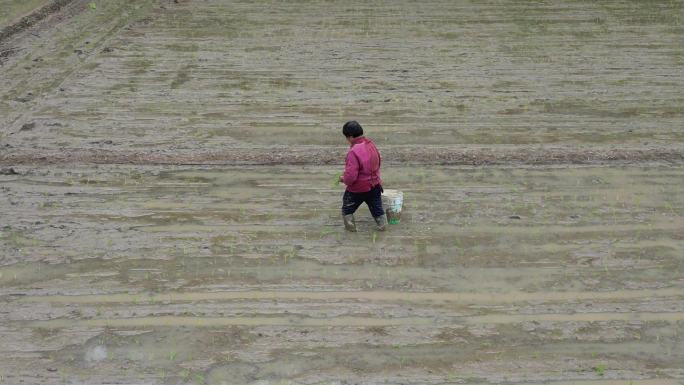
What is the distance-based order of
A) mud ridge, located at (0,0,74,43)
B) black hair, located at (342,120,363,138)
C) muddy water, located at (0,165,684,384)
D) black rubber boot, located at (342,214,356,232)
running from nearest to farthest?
muddy water, located at (0,165,684,384), black hair, located at (342,120,363,138), black rubber boot, located at (342,214,356,232), mud ridge, located at (0,0,74,43)

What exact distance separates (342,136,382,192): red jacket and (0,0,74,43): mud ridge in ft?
26.8

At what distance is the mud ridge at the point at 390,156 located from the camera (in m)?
7.31

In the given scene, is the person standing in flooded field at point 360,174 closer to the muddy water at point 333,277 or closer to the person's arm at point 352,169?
the person's arm at point 352,169

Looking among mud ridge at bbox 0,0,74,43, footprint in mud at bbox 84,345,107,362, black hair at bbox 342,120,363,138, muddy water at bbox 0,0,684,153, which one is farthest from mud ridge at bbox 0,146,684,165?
mud ridge at bbox 0,0,74,43

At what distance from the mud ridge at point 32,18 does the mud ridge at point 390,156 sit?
5.06 meters

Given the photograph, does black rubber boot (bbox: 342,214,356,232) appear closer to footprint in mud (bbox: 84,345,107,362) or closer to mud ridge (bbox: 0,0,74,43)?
footprint in mud (bbox: 84,345,107,362)

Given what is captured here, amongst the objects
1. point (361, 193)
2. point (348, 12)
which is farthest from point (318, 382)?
point (348, 12)

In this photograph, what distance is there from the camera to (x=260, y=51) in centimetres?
1069

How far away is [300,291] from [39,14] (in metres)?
9.69

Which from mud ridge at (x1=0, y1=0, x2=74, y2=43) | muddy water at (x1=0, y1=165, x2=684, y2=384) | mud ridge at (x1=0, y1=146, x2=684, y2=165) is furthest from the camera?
mud ridge at (x1=0, y1=0, x2=74, y2=43)

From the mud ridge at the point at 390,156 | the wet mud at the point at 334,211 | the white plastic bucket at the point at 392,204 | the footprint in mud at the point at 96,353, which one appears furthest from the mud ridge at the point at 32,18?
the footprint in mud at the point at 96,353

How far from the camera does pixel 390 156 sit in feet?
24.3

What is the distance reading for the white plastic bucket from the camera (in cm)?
615

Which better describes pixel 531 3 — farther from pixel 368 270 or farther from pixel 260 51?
pixel 368 270
